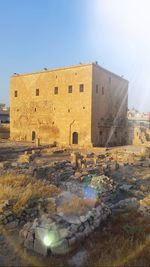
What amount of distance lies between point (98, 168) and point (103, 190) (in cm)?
477

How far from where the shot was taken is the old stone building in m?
28.0

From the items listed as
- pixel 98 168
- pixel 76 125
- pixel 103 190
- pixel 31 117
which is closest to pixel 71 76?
pixel 76 125

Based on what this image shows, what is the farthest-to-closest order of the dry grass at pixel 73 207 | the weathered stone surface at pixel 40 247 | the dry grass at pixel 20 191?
1. the dry grass at pixel 20 191
2. the dry grass at pixel 73 207
3. the weathered stone surface at pixel 40 247

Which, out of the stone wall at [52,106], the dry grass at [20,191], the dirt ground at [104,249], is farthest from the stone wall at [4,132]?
the dirt ground at [104,249]

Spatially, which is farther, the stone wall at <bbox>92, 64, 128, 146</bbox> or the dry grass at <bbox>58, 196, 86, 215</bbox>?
the stone wall at <bbox>92, 64, 128, 146</bbox>

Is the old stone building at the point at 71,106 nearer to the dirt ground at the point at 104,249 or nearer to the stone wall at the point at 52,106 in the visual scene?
the stone wall at the point at 52,106

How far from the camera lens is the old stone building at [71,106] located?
2805 centimetres

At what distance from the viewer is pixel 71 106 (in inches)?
1156

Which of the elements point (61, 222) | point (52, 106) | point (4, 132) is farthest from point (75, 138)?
point (61, 222)

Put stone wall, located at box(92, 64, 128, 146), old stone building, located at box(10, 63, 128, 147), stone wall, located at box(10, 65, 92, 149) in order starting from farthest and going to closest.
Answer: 1. stone wall, located at box(92, 64, 128, 146)
2. stone wall, located at box(10, 65, 92, 149)
3. old stone building, located at box(10, 63, 128, 147)

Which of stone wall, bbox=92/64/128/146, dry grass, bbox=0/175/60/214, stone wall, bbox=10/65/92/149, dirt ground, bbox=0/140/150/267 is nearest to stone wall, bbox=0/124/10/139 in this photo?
stone wall, bbox=10/65/92/149

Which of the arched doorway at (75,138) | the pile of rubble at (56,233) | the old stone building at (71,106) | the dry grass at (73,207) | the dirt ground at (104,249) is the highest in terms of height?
the old stone building at (71,106)

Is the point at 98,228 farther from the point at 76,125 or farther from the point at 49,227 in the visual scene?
the point at 76,125

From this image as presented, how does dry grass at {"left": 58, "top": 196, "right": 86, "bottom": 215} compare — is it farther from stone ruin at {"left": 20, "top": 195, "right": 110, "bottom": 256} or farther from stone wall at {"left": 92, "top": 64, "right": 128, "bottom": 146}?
stone wall at {"left": 92, "top": 64, "right": 128, "bottom": 146}
